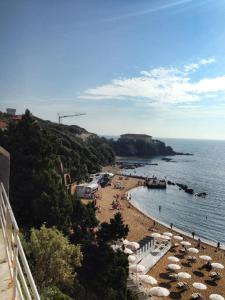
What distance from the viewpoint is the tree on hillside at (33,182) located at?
2306cm

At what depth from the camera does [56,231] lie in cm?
1866

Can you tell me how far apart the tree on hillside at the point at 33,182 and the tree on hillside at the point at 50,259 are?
5950mm

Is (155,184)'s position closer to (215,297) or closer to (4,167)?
(215,297)

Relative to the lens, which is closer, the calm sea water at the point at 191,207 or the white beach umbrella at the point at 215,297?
the white beach umbrella at the point at 215,297

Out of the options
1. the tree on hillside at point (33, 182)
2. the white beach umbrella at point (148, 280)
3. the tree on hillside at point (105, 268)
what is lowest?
the white beach umbrella at point (148, 280)

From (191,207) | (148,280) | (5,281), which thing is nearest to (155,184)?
(191,207)

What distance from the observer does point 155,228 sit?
48.5 meters

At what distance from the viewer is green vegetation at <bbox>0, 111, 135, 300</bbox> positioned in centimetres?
1617

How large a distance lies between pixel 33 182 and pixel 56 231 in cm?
663

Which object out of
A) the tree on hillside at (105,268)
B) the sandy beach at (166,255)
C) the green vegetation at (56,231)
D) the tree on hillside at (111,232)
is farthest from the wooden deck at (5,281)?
the sandy beach at (166,255)

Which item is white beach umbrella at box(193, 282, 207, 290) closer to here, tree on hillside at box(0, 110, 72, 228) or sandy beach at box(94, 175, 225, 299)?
sandy beach at box(94, 175, 225, 299)

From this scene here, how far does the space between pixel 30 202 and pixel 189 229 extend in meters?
35.5

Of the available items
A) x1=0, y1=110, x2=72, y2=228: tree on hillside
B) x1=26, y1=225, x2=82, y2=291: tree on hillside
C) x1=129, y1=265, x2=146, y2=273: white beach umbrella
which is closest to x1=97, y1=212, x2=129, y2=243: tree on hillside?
x1=0, y1=110, x2=72, y2=228: tree on hillside

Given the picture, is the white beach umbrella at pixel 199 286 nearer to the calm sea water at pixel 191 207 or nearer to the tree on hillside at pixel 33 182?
the tree on hillside at pixel 33 182
